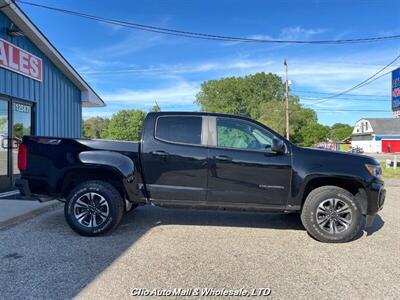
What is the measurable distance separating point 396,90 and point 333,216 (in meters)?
18.3

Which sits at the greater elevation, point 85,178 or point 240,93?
point 240,93

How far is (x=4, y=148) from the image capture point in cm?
983

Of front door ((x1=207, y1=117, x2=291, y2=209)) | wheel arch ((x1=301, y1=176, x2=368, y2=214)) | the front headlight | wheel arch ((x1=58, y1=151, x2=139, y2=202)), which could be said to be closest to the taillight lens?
wheel arch ((x1=58, y1=151, x2=139, y2=202))

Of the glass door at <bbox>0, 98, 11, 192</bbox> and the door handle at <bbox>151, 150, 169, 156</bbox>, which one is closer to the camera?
the door handle at <bbox>151, 150, 169, 156</bbox>

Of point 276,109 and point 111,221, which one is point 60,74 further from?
point 276,109

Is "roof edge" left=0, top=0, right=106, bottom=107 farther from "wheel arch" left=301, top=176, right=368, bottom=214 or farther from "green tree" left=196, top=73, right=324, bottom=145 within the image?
"green tree" left=196, top=73, right=324, bottom=145

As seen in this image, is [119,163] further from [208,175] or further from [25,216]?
[25,216]

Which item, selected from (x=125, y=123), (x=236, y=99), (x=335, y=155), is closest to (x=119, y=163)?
(x=335, y=155)

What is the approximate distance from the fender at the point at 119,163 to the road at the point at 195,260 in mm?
780

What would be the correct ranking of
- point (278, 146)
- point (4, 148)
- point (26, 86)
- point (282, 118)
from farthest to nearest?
point (282, 118) → point (26, 86) → point (4, 148) → point (278, 146)

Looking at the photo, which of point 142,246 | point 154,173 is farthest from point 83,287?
point 154,173

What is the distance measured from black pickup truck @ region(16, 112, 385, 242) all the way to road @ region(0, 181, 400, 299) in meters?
0.46

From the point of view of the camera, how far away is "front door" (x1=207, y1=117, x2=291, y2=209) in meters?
5.70

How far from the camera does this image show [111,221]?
5.78m
